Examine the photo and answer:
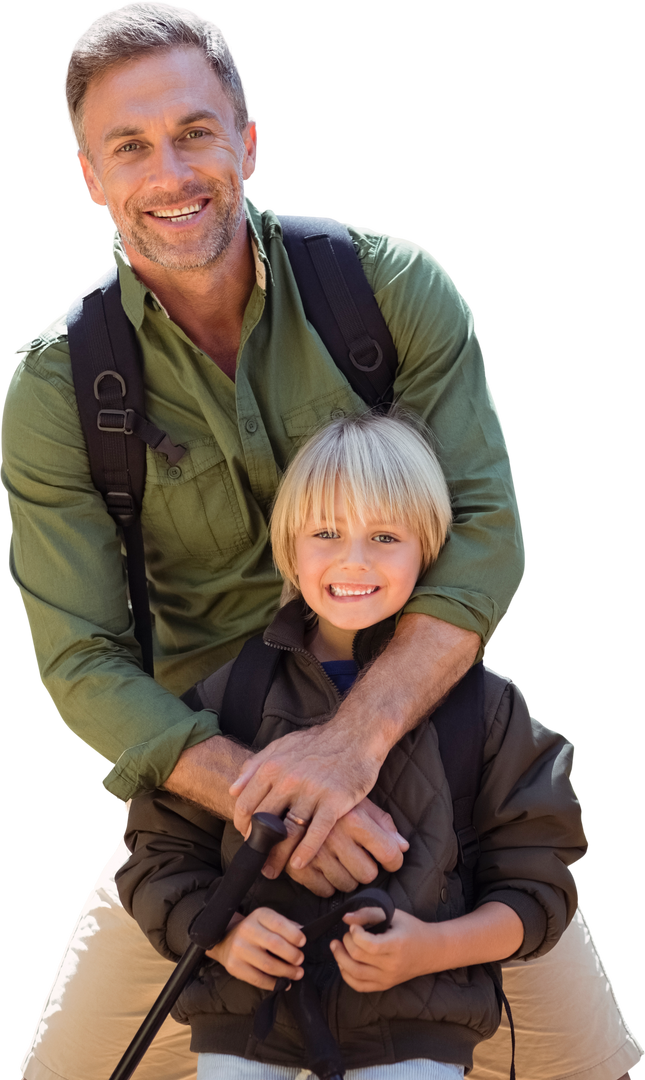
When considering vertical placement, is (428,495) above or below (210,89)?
below

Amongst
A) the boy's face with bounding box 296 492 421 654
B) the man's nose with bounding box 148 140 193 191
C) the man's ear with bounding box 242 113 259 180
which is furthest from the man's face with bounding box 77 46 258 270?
the boy's face with bounding box 296 492 421 654

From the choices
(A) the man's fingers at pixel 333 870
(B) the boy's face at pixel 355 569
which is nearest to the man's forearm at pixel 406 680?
(B) the boy's face at pixel 355 569

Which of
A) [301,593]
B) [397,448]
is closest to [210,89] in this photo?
[397,448]

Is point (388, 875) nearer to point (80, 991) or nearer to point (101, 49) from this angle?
point (80, 991)

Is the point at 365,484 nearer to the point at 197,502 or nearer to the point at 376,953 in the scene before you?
the point at 197,502

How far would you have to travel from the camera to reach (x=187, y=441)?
346 cm

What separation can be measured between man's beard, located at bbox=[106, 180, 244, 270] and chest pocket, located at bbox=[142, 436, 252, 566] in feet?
1.46

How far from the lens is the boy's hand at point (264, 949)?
271 centimetres

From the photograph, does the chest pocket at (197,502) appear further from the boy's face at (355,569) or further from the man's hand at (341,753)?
the man's hand at (341,753)

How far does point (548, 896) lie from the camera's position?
2.88 metres

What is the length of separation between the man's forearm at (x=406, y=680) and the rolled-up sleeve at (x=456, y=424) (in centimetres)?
4

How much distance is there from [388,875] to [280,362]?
1.32 m

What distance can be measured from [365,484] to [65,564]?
827mm

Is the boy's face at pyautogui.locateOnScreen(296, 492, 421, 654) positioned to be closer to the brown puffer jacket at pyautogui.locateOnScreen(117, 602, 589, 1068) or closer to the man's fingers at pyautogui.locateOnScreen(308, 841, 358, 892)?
the brown puffer jacket at pyautogui.locateOnScreen(117, 602, 589, 1068)
